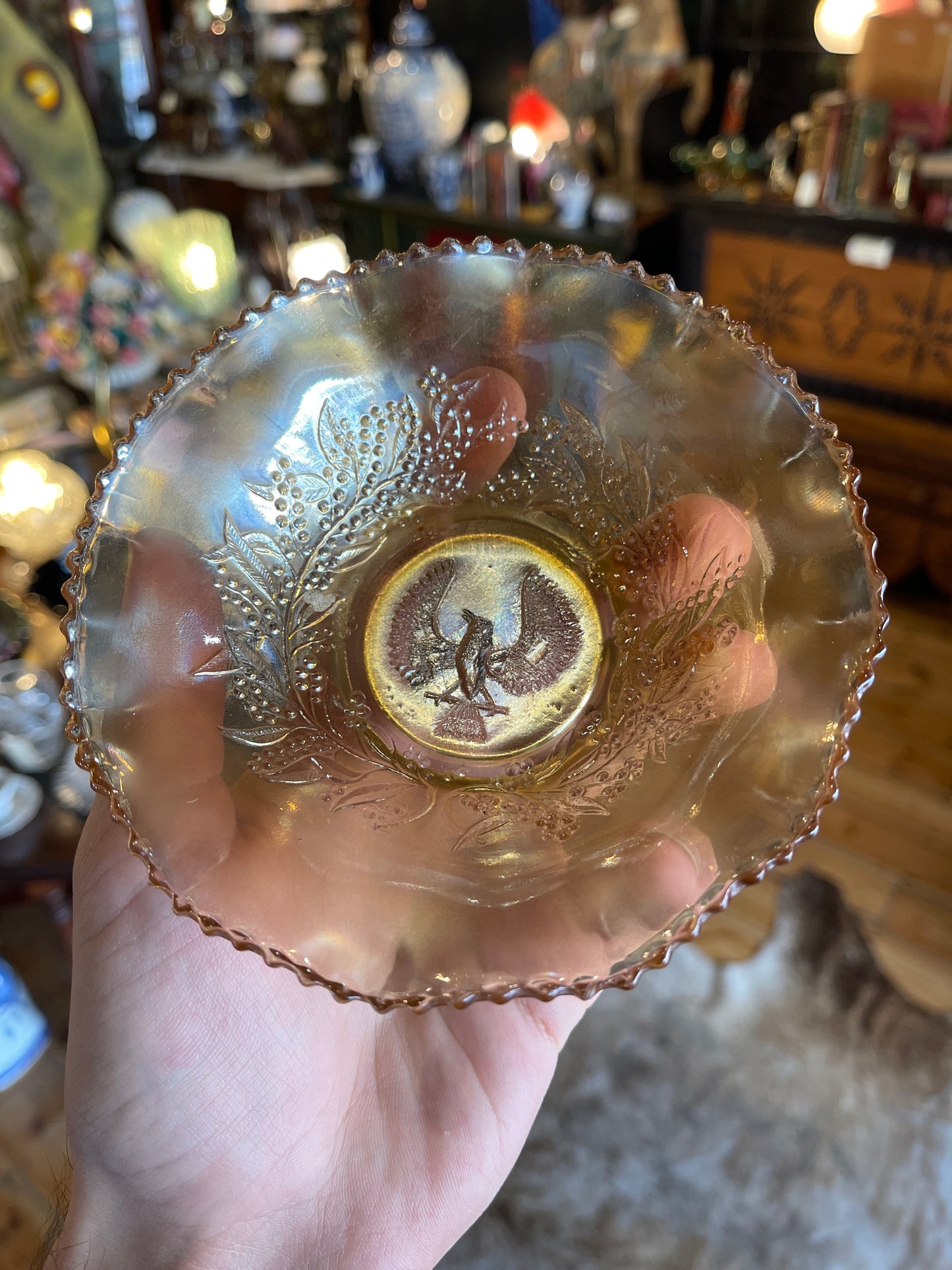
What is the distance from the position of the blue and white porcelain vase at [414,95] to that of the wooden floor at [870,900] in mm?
1878

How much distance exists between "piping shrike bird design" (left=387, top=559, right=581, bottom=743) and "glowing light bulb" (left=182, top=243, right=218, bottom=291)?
1.60 meters

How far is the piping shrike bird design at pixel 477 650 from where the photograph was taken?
0.84 metres

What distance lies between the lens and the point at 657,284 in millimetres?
677

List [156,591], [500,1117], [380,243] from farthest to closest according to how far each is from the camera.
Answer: [380,243], [500,1117], [156,591]

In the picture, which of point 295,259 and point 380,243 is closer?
point 295,259

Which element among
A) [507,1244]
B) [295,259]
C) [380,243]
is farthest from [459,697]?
[380,243]

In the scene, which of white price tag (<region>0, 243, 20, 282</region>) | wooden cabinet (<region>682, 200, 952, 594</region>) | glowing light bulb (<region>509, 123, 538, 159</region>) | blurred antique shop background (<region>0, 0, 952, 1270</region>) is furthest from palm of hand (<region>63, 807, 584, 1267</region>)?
white price tag (<region>0, 243, 20, 282</region>)

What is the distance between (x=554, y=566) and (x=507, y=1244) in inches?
42.8

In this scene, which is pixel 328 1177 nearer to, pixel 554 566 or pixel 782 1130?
pixel 554 566

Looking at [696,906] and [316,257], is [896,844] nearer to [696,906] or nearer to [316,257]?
[696,906]

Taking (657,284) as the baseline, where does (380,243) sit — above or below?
below

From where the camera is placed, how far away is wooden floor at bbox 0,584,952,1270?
4.38 feet

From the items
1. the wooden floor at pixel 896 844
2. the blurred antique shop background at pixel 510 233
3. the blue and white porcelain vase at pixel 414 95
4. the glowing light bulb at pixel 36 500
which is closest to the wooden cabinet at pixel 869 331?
the blurred antique shop background at pixel 510 233

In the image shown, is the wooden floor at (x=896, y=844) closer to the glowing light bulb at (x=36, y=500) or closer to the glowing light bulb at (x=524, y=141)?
the glowing light bulb at (x=36, y=500)
